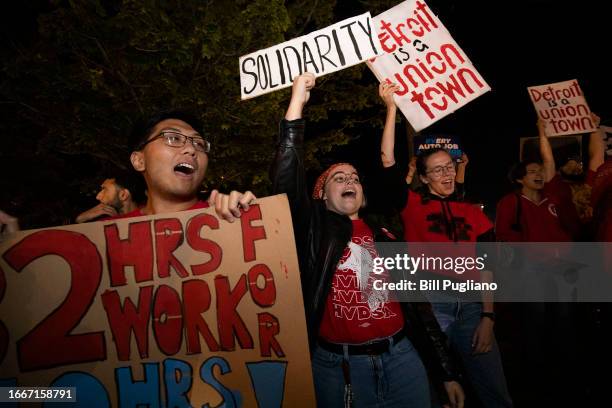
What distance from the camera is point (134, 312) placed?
1938mm

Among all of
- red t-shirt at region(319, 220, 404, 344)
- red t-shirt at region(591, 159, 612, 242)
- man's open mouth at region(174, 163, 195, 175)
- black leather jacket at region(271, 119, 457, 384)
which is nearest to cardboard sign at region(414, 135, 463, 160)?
red t-shirt at region(591, 159, 612, 242)

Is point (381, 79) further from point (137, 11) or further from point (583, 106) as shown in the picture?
point (137, 11)

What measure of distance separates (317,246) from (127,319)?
3.11ft

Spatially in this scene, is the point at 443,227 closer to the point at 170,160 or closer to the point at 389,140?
the point at 389,140

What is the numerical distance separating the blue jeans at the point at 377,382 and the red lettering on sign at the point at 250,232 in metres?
0.75

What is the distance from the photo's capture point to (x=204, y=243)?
203 cm

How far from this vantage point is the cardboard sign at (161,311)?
1.85m

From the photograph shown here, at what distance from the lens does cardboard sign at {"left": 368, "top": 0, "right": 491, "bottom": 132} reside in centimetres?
331

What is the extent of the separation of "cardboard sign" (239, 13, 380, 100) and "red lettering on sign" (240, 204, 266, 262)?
2.78 feet

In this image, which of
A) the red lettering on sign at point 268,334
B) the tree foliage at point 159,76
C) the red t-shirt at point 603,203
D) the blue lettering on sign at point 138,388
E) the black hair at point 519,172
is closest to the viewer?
the blue lettering on sign at point 138,388

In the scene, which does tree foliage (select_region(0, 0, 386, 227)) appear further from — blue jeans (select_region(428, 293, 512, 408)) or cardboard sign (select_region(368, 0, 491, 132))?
blue jeans (select_region(428, 293, 512, 408))

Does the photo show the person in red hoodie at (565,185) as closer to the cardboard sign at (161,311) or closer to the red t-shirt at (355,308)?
the red t-shirt at (355,308)

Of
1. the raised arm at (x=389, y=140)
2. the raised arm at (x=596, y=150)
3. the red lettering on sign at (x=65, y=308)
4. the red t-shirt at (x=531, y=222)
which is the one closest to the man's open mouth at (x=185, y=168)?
the red lettering on sign at (x=65, y=308)

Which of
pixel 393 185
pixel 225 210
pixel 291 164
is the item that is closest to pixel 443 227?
pixel 393 185
